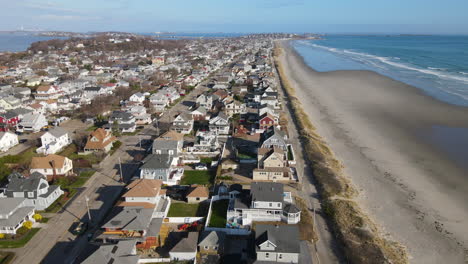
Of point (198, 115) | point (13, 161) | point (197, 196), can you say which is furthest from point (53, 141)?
point (197, 196)

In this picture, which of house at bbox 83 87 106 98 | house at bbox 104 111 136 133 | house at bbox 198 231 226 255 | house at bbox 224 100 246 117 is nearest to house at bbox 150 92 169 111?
house at bbox 104 111 136 133

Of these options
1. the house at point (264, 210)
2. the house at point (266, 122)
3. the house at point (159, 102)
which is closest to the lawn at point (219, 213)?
the house at point (264, 210)

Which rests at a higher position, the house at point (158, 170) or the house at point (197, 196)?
the house at point (158, 170)

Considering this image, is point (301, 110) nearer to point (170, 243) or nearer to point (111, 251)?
point (170, 243)

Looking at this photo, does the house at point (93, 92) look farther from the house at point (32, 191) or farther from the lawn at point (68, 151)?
the house at point (32, 191)

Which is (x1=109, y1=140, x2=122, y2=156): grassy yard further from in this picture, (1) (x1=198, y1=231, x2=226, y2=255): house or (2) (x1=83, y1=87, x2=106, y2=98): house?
(2) (x1=83, y1=87, x2=106, y2=98): house

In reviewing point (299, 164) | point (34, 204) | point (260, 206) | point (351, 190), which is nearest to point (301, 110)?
point (299, 164)
